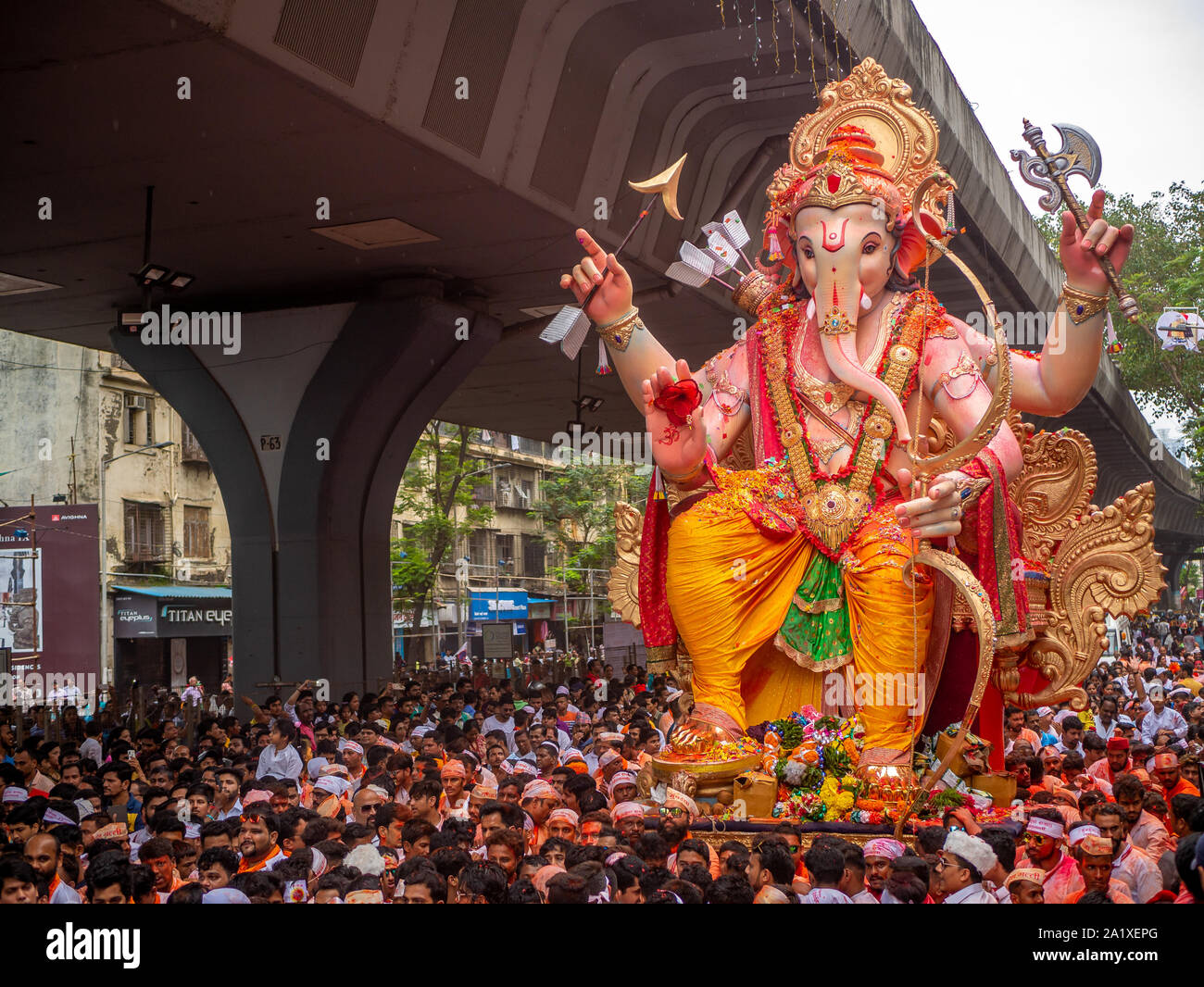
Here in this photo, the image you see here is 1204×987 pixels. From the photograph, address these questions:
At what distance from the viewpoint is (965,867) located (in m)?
5.03

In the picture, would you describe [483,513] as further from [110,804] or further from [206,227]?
[110,804]

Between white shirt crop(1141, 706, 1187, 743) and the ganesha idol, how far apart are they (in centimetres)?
356

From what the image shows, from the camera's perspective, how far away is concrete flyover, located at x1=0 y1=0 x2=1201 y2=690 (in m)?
7.94

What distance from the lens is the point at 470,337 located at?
1328 cm

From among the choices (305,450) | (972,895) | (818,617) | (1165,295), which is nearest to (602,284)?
(818,617)

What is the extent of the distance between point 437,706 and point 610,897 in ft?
27.5

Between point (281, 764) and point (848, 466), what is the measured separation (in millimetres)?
4393

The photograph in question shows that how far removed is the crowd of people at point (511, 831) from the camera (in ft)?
15.8

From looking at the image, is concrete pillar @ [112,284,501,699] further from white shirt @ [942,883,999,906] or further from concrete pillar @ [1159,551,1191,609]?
concrete pillar @ [1159,551,1191,609]

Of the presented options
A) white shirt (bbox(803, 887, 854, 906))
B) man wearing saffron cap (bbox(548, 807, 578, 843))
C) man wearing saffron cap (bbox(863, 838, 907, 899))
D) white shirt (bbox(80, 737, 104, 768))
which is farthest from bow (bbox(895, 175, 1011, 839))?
white shirt (bbox(80, 737, 104, 768))

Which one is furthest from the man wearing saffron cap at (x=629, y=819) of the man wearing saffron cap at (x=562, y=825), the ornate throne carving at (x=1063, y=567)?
the ornate throne carving at (x=1063, y=567)

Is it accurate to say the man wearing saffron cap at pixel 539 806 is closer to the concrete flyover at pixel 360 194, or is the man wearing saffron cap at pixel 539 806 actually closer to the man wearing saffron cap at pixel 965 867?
the man wearing saffron cap at pixel 965 867

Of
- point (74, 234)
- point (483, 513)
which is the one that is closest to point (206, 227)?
point (74, 234)
